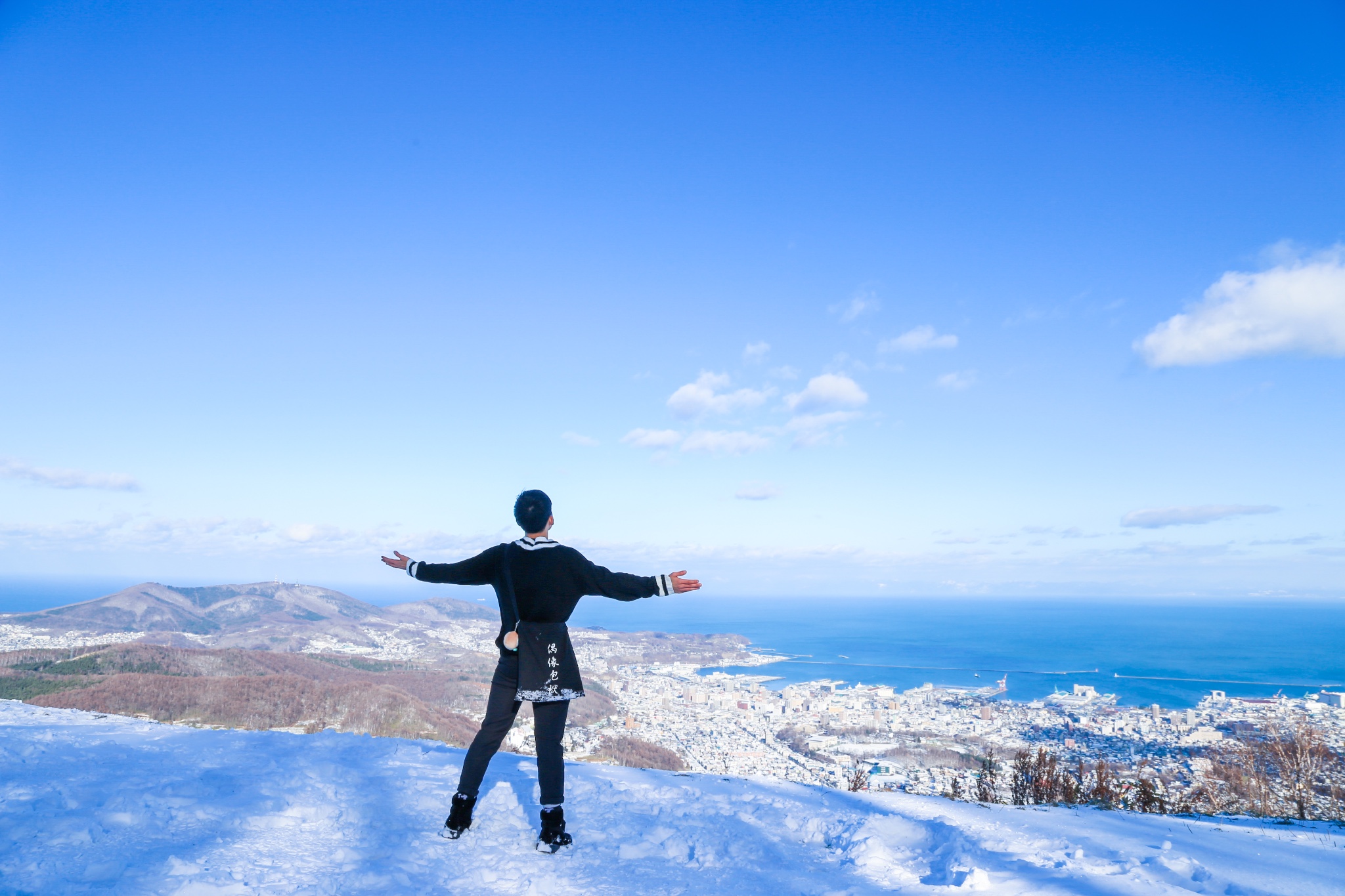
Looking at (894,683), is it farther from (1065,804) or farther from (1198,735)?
(1065,804)

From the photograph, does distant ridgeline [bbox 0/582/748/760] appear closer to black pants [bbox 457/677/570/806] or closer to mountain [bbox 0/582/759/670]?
mountain [bbox 0/582/759/670]

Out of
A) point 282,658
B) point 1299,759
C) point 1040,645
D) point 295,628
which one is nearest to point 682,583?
point 1299,759

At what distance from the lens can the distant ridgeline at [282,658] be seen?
10211 millimetres

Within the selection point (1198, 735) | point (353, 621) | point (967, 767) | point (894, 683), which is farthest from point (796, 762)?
point (353, 621)

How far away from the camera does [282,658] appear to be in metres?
21.3

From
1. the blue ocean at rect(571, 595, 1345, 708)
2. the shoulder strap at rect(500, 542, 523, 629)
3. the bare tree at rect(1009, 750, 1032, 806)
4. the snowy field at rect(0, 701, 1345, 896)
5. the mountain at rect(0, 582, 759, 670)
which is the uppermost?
the shoulder strap at rect(500, 542, 523, 629)

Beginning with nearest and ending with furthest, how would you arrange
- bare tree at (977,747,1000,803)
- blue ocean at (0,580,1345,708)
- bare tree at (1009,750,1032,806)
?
bare tree at (977,747,1000,803)
bare tree at (1009,750,1032,806)
blue ocean at (0,580,1345,708)

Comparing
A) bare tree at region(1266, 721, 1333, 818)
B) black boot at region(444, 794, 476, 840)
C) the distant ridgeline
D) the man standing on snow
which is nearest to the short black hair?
the man standing on snow

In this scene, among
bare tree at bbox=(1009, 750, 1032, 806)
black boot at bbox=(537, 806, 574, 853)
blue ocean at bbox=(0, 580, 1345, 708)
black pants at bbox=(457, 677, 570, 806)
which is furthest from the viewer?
blue ocean at bbox=(0, 580, 1345, 708)

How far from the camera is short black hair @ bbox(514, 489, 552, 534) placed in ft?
10.0

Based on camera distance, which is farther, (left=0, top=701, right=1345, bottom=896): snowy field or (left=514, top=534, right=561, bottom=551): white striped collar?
(left=514, top=534, right=561, bottom=551): white striped collar

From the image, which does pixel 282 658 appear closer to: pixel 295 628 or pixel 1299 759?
pixel 295 628

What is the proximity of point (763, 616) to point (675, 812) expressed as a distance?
10146 centimetres

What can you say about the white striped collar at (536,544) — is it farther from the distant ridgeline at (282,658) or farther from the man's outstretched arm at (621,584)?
the distant ridgeline at (282,658)
